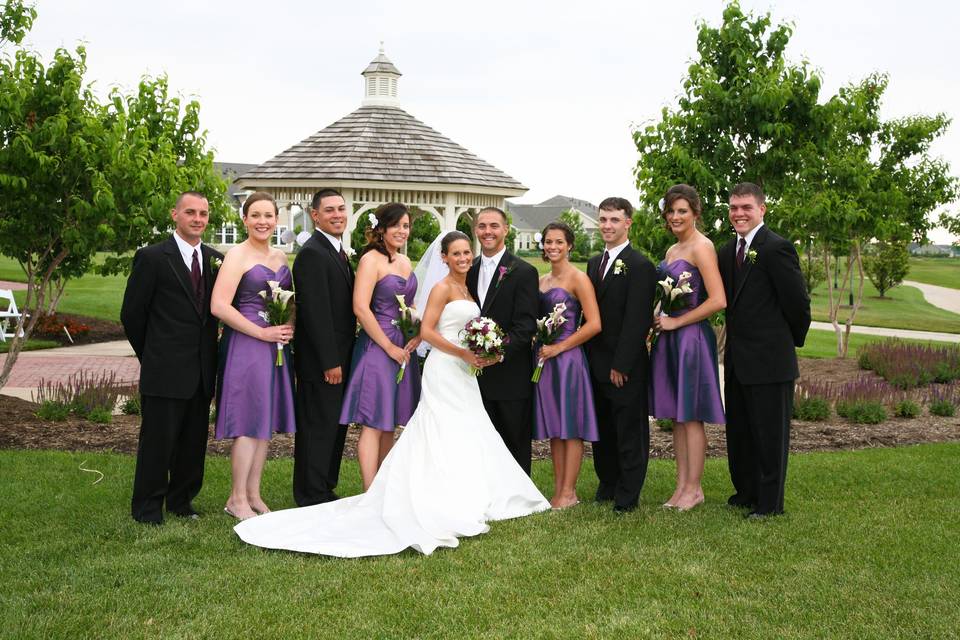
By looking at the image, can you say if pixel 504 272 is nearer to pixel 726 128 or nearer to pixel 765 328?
pixel 765 328

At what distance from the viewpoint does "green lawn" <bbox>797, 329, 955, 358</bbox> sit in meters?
20.8

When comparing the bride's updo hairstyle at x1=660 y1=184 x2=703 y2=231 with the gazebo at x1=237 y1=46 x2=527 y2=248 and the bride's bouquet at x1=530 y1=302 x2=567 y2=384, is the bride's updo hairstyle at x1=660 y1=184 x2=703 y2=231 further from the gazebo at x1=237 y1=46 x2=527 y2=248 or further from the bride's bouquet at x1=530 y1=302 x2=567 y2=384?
the gazebo at x1=237 y1=46 x2=527 y2=248

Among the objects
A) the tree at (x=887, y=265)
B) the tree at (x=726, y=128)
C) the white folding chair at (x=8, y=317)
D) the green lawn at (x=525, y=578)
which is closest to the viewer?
the green lawn at (x=525, y=578)

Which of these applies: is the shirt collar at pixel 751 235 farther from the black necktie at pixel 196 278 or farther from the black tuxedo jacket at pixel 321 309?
the black necktie at pixel 196 278

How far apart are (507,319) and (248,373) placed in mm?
1940

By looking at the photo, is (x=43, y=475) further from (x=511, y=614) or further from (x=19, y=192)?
(x=511, y=614)

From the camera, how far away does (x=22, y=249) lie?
1142cm

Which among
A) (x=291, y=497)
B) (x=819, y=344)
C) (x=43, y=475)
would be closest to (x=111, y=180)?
(x=43, y=475)

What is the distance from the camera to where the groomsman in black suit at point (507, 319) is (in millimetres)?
6910

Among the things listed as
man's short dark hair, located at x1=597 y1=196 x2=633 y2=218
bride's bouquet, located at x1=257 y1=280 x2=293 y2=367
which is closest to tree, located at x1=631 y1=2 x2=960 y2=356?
man's short dark hair, located at x1=597 y1=196 x2=633 y2=218

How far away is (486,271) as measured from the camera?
710 cm

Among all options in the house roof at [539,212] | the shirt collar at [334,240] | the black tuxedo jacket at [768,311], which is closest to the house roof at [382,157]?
the shirt collar at [334,240]

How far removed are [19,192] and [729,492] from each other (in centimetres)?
824

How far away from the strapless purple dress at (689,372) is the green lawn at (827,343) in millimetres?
13944
